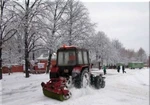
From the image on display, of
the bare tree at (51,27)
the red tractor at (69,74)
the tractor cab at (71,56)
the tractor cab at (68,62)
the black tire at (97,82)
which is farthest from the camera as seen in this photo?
the bare tree at (51,27)

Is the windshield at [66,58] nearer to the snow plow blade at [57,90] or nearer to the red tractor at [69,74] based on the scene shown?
the red tractor at [69,74]

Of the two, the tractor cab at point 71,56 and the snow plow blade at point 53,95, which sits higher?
the tractor cab at point 71,56

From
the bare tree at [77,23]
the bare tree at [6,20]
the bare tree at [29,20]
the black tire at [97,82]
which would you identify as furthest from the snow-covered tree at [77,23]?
the black tire at [97,82]

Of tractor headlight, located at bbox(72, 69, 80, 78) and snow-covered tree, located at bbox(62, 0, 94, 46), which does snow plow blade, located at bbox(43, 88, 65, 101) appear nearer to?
tractor headlight, located at bbox(72, 69, 80, 78)

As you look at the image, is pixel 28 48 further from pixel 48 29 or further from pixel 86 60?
pixel 86 60

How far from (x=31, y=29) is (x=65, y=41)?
22.4ft

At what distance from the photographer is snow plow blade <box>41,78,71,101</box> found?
38.8 ft

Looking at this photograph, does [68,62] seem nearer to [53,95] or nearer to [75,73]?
[75,73]

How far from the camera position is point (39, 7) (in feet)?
84.5

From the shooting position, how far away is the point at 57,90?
11.9 m

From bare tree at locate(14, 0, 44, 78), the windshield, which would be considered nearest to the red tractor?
the windshield

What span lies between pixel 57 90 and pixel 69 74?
2.33m

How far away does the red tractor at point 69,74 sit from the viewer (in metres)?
12.3

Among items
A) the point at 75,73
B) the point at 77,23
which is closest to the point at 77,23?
the point at 77,23
